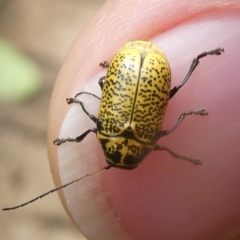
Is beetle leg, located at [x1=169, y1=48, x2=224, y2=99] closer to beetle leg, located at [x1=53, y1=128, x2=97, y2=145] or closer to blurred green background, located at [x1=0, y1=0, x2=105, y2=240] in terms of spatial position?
beetle leg, located at [x1=53, y1=128, x2=97, y2=145]

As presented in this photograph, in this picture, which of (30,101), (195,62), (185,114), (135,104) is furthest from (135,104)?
(30,101)

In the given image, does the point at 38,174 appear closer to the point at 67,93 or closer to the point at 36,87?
the point at 36,87

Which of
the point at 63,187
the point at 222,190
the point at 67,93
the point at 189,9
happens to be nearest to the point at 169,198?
the point at 222,190

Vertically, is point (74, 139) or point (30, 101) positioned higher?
point (74, 139)

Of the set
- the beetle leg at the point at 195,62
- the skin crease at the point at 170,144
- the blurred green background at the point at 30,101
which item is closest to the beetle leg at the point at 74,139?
the skin crease at the point at 170,144

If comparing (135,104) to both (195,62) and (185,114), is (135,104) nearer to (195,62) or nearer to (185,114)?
(185,114)

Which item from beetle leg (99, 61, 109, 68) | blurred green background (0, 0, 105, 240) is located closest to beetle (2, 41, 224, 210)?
beetle leg (99, 61, 109, 68)
